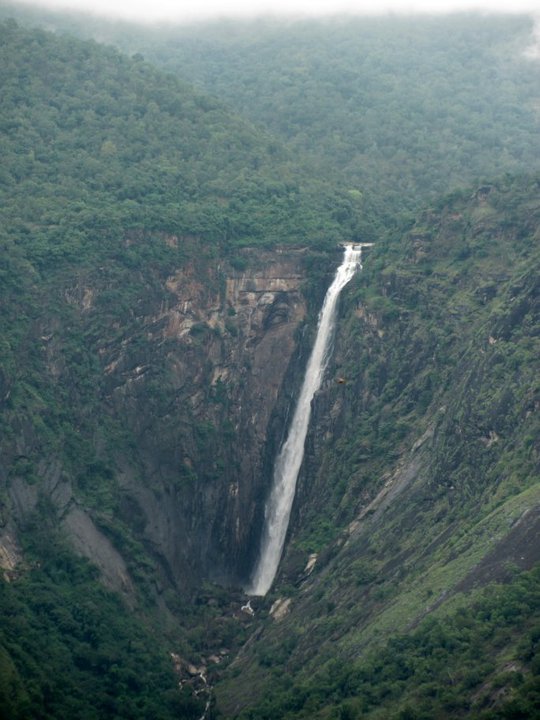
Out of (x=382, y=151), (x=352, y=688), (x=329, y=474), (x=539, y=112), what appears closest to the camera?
(x=352, y=688)

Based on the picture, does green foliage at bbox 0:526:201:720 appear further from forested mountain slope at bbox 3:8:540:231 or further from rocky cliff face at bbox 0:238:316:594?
forested mountain slope at bbox 3:8:540:231

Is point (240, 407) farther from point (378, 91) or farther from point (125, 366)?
point (378, 91)

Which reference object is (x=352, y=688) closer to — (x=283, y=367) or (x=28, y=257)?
(x=283, y=367)

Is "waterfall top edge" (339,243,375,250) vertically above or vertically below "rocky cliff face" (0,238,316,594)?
above

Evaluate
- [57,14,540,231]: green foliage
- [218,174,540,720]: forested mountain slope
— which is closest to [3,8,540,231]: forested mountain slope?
[57,14,540,231]: green foliage

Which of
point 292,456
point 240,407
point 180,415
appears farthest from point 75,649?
point 240,407

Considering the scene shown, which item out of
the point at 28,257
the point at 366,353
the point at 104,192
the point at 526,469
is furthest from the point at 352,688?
the point at 104,192

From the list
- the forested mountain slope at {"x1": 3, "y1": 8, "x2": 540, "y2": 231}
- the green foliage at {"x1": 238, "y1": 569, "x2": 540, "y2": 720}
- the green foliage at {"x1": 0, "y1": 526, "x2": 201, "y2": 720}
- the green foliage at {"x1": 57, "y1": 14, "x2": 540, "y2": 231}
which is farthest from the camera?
the forested mountain slope at {"x1": 3, "y1": 8, "x2": 540, "y2": 231}
